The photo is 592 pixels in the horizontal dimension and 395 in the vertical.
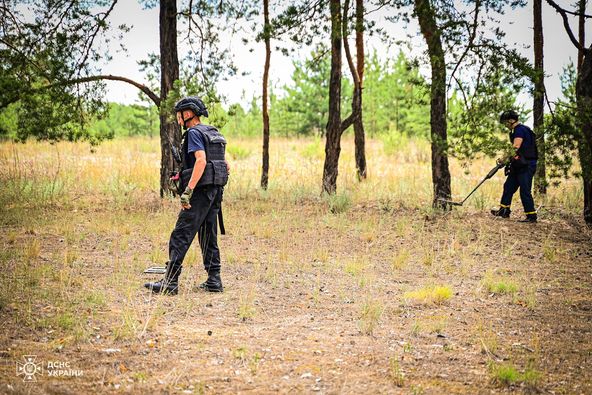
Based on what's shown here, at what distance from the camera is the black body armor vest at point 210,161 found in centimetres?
742

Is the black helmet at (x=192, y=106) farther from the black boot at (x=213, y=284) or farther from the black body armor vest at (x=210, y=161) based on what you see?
the black boot at (x=213, y=284)

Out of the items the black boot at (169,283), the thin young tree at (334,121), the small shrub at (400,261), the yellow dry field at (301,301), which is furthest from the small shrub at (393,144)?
→ the black boot at (169,283)

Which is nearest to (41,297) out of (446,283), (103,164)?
(446,283)

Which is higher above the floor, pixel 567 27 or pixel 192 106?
pixel 567 27

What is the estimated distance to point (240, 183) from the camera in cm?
1817

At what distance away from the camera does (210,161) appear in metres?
7.46

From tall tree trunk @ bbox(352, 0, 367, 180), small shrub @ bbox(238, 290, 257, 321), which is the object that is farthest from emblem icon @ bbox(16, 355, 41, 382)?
tall tree trunk @ bbox(352, 0, 367, 180)

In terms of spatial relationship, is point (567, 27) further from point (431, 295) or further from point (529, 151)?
point (431, 295)

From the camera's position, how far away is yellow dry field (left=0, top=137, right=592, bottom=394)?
5.37 meters

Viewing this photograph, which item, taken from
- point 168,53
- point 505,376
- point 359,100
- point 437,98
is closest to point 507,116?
point 437,98

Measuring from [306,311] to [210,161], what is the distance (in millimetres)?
1940

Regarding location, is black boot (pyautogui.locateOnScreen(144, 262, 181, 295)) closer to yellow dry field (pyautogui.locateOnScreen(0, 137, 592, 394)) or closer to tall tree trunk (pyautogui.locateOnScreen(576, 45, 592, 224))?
yellow dry field (pyautogui.locateOnScreen(0, 137, 592, 394))

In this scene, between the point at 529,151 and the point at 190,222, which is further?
the point at 529,151

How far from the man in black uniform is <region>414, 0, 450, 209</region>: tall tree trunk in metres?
5.80
